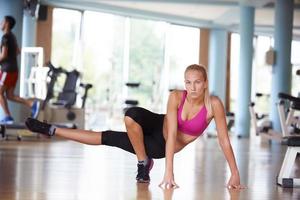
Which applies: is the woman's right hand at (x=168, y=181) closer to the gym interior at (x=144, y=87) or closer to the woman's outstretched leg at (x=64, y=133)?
the gym interior at (x=144, y=87)

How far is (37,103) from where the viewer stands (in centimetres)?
721

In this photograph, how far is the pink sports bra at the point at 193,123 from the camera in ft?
10.5

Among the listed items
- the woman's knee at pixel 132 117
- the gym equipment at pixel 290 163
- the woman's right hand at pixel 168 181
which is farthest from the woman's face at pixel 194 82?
the gym equipment at pixel 290 163

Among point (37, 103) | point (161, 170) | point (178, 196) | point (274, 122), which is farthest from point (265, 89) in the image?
point (178, 196)

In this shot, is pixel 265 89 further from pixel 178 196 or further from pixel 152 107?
pixel 178 196

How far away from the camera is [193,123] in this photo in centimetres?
324

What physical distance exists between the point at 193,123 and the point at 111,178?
2.44 feet

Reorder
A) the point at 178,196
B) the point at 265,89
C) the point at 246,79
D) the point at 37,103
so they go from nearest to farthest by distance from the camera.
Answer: the point at 178,196, the point at 37,103, the point at 246,79, the point at 265,89

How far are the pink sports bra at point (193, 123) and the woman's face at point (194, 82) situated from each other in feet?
0.40

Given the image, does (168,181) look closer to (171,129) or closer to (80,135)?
Result: (171,129)

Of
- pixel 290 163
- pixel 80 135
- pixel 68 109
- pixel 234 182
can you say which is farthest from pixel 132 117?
pixel 68 109

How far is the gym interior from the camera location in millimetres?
3520

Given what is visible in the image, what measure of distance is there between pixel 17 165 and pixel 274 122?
6.90 meters

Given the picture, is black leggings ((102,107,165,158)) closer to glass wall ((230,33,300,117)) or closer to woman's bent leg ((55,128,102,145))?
woman's bent leg ((55,128,102,145))
